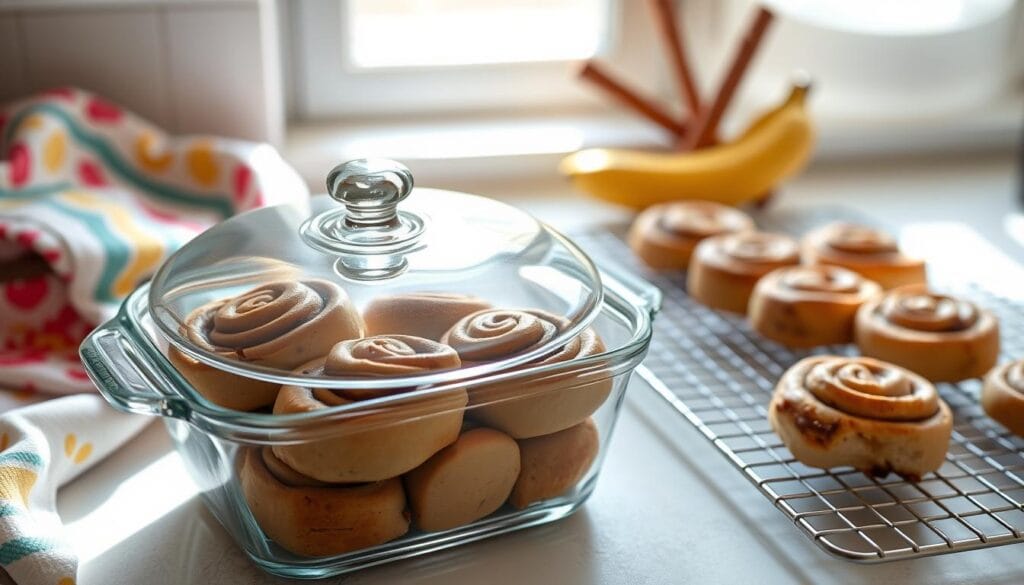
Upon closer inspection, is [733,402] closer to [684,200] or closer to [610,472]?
[610,472]

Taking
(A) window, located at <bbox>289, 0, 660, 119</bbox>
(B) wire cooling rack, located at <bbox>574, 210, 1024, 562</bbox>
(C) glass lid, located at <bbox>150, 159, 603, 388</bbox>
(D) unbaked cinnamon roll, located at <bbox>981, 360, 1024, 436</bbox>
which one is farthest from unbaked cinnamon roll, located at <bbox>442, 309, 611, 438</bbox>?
(A) window, located at <bbox>289, 0, 660, 119</bbox>

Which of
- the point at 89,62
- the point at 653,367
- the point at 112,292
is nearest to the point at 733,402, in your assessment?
the point at 653,367

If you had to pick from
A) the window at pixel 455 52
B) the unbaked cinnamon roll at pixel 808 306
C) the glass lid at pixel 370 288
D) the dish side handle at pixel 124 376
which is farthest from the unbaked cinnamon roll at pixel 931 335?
the window at pixel 455 52

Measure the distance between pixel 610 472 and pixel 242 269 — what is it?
278 millimetres

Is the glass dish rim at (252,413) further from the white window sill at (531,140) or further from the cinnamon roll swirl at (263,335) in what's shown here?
the white window sill at (531,140)

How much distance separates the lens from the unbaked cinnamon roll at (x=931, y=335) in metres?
0.84

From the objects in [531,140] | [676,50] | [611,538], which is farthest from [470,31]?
[611,538]

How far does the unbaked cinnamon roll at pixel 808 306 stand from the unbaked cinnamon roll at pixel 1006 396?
0.43ft

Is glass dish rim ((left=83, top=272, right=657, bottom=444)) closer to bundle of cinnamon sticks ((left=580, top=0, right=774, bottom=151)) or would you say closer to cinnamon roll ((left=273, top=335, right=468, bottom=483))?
cinnamon roll ((left=273, top=335, right=468, bottom=483))

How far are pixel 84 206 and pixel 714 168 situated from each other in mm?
624

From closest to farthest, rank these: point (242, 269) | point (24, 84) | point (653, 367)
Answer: point (242, 269) → point (653, 367) → point (24, 84)

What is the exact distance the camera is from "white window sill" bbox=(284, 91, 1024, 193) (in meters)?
Answer: 1.29

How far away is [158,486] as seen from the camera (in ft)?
2.40

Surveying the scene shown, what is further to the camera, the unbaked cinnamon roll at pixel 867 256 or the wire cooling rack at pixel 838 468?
the unbaked cinnamon roll at pixel 867 256
